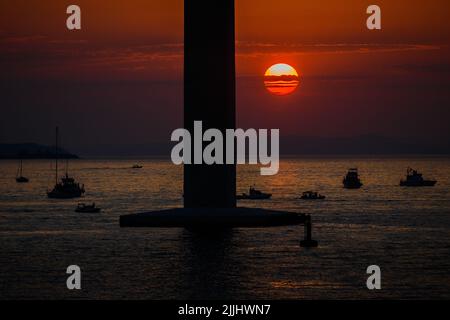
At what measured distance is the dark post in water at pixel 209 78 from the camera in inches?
2235

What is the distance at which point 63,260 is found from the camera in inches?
2317

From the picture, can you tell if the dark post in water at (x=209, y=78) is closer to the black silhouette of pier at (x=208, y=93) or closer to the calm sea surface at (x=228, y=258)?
the black silhouette of pier at (x=208, y=93)

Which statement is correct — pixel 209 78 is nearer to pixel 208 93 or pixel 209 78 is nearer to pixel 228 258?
pixel 208 93

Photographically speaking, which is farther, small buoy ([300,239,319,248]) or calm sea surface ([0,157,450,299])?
small buoy ([300,239,319,248])

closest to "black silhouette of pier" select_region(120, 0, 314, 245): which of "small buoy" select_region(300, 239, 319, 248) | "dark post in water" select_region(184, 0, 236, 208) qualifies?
"dark post in water" select_region(184, 0, 236, 208)

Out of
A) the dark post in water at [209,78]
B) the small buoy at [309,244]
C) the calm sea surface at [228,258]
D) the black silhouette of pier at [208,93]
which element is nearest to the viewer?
the calm sea surface at [228,258]

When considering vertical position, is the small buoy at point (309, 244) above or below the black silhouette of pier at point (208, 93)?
below

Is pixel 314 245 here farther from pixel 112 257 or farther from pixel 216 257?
pixel 112 257

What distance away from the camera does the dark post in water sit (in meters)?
56.8

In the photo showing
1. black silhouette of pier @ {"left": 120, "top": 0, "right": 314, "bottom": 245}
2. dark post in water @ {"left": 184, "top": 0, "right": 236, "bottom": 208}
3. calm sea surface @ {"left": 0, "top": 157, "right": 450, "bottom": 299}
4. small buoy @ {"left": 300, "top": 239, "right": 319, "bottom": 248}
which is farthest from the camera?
small buoy @ {"left": 300, "top": 239, "right": 319, "bottom": 248}

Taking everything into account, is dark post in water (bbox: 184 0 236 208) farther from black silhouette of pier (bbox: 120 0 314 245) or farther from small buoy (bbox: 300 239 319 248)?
small buoy (bbox: 300 239 319 248)

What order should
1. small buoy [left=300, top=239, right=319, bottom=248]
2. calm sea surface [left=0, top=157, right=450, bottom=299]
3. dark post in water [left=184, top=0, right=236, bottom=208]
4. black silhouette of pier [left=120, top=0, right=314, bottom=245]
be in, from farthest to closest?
small buoy [left=300, top=239, right=319, bottom=248], dark post in water [left=184, top=0, right=236, bottom=208], black silhouette of pier [left=120, top=0, right=314, bottom=245], calm sea surface [left=0, top=157, right=450, bottom=299]

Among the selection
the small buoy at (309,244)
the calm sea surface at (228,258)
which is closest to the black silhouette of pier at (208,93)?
the calm sea surface at (228,258)

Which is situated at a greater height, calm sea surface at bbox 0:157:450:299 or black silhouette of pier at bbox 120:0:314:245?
black silhouette of pier at bbox 120:0:314:245
